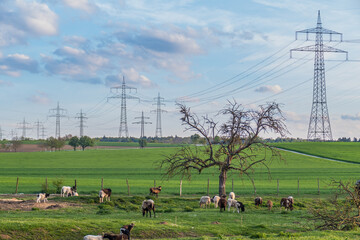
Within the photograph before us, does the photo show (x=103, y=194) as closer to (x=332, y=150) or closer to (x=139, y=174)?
(x=139, y=174)

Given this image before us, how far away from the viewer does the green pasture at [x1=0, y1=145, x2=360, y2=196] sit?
59.0 metres

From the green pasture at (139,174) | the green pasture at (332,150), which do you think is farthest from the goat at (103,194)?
the green pasture at (332,150)

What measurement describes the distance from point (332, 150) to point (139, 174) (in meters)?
82.1

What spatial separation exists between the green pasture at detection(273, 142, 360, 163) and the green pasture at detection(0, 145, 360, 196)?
3.40 m

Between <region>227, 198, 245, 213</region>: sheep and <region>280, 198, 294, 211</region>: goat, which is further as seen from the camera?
<region>280, 198, 294, 211</region>: goat

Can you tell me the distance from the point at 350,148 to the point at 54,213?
13559 cm

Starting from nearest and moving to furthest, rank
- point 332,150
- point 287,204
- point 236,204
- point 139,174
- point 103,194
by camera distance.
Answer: point 236,204 → point 287,204 → point 103,194 → point 139,174 → point 332,150

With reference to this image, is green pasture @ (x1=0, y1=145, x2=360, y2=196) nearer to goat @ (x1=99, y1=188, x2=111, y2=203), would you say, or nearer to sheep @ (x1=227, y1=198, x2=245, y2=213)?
goat @ (x1=99, y1=188, x2=111, y2=203)

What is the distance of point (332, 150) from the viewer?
5546 inches

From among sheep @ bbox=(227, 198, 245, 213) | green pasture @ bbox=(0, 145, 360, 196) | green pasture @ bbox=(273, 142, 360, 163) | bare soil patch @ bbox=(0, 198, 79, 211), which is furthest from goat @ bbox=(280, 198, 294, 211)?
green pasture @ bbox=(273, 142, 360, 163)

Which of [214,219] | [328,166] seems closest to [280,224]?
[214,219]

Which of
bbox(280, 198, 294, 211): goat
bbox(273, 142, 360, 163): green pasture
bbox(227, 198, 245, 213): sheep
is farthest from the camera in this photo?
bbox(273, 142, 360, 163): green pasture

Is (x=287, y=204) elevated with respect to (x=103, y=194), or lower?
lower

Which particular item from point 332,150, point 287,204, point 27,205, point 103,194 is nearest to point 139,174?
point 103,194
